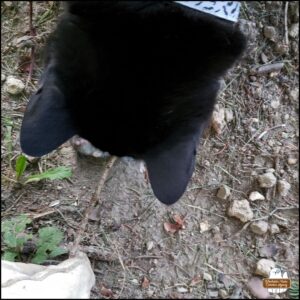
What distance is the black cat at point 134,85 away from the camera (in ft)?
4.50

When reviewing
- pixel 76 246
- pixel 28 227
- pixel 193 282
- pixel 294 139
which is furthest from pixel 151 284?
pixel 294 139

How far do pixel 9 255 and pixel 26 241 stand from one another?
80 millimetres

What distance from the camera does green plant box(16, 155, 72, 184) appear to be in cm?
178

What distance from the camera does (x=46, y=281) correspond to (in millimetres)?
1249

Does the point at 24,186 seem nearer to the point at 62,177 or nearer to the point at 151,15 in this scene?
the point at 62,177

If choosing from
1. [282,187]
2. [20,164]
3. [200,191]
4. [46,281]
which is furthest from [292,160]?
[46,281]

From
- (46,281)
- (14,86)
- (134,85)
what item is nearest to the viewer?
(46,281)

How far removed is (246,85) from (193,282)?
816 millimetres

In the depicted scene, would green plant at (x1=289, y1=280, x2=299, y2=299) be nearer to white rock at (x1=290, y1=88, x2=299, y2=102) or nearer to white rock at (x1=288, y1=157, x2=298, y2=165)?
white rock at (x1=288, y1=157, x2=298, y2=165)

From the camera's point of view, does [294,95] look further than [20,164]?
Yes

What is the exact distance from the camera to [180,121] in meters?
1.46

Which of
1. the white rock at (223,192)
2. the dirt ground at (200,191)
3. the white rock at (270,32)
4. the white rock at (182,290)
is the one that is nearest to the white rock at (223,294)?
the dirt ground at (200,191)

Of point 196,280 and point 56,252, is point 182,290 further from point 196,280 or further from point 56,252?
point 56,252

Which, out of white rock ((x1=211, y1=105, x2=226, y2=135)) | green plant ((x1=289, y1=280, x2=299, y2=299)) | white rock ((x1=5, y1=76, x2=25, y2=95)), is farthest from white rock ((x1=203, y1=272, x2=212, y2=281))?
white rock ((x1=5, y1=76, x2=25, y2=95))
